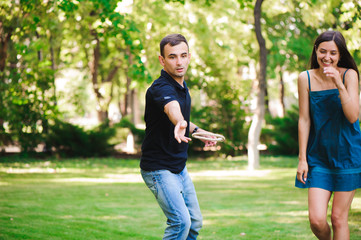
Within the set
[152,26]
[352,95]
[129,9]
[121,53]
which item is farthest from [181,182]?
[121,53]

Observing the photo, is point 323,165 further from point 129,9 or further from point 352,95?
point 129,9

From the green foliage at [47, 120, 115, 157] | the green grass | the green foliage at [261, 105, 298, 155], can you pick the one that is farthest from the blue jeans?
the green foliage at [261, 105, 298, 155]

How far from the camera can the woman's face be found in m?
4.05

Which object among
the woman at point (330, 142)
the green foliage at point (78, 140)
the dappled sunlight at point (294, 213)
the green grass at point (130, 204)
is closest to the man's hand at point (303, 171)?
the woman at point (330, 142)

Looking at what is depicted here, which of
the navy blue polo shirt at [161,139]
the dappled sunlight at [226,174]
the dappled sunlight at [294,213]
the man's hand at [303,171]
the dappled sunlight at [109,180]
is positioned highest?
the navy blue polo shirt at [161,139]

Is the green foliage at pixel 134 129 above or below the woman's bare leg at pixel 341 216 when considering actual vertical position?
below

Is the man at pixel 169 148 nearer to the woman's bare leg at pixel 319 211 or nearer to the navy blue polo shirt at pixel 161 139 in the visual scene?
the navy blue polo shirt at pixel 161 139

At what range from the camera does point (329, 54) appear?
4.06 metres

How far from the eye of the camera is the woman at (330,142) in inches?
157

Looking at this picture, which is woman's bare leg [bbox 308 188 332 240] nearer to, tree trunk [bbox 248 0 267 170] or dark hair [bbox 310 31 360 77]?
dark hair [bbox 310 31 360 77]

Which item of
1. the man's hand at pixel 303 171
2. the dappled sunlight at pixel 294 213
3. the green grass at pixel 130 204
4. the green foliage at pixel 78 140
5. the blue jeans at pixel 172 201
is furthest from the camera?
the green foliage at pixel 78 140

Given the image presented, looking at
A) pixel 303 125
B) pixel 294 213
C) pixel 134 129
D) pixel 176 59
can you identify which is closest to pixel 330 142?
pixel 303 125

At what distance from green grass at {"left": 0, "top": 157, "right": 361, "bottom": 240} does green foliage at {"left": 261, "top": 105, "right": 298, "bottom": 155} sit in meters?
3.88

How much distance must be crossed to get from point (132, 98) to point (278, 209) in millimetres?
23846
